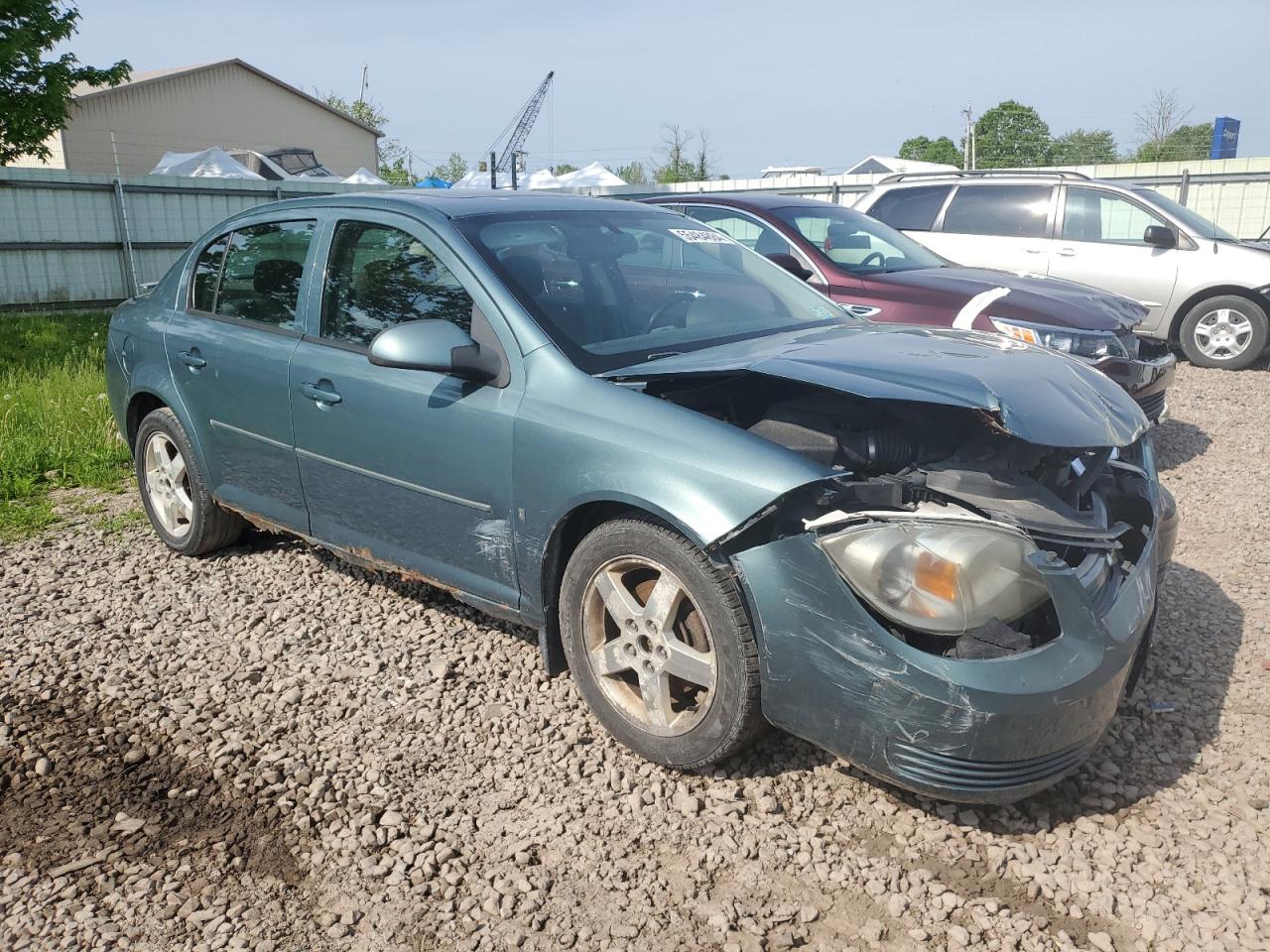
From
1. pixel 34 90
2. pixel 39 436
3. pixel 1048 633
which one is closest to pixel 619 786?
pixel 1048 633

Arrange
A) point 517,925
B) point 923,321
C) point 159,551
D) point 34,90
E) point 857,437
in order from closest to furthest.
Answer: point 517,925, point 857,437, point 159,551, point 923,321, point 34,90

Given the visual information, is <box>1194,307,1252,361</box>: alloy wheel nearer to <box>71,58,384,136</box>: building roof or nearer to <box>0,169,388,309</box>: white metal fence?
<box>0,169,388,309</box>: white metal fence

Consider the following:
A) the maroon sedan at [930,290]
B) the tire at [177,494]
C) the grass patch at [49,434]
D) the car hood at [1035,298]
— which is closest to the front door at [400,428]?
the tire at [177,494]

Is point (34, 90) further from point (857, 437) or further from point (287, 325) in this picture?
point (857, 437)

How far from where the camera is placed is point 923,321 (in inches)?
257

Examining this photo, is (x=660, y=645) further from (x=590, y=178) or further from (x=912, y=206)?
(x=590, y=178)

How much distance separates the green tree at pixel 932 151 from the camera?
3457 inches

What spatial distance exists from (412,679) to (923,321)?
4.19m

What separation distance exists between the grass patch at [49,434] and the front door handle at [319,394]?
280 cm

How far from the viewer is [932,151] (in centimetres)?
9044

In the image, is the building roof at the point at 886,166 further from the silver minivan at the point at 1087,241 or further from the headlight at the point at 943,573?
the headlight at the point at 943,573

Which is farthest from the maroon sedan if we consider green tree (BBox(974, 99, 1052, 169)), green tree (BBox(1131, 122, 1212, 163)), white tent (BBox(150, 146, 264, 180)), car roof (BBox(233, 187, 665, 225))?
green tree (BBox(974, 99, 1052, 169))

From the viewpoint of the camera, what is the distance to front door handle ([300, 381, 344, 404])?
12.9ft

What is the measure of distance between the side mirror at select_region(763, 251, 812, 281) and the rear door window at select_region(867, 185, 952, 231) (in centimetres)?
342
